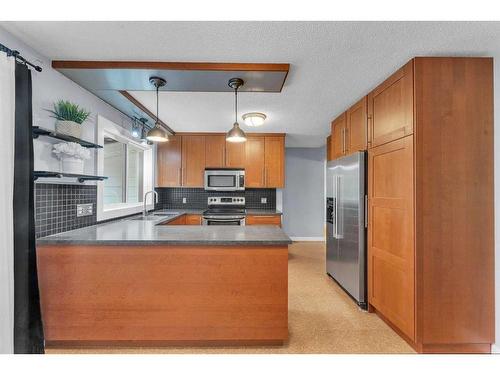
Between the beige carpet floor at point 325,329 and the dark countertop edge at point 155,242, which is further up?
the dark countertop edge at point 155,242

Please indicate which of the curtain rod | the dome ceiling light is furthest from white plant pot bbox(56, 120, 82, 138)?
the dome ceiling light

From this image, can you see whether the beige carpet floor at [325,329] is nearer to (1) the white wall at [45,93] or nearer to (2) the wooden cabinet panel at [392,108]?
(1) the white wall at [45,93]

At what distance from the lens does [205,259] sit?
194 cm

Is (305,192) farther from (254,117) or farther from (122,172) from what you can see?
(122,172)

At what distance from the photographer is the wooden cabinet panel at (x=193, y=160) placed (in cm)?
459

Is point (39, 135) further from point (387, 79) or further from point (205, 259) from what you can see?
point (387, 79)

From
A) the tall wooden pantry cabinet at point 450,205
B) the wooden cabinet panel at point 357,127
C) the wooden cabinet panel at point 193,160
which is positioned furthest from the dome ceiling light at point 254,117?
the tall wooden pantry cabinet at point 450,205

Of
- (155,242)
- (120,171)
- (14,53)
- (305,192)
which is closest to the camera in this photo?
(14,53)

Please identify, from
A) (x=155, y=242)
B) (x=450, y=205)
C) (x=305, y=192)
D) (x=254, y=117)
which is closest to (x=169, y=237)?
(x=155, y=242)

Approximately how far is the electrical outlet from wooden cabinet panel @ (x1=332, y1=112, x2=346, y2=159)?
2.86 meters

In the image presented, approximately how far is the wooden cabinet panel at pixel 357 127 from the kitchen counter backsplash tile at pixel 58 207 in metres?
2.79

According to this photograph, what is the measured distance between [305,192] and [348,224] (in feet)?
10.1

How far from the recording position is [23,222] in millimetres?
1690

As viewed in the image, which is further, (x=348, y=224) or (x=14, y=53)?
(x=348, y=224)
